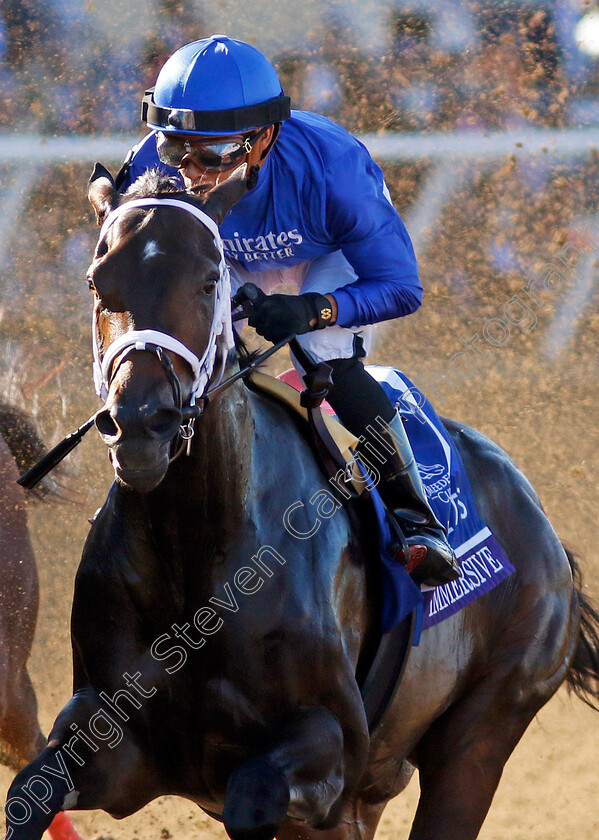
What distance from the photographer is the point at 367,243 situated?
2.84 meters

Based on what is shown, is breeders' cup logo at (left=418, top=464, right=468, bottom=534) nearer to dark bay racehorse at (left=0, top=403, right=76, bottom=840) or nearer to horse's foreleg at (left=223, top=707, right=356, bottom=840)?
horse's foreleg at (left=223, top=707, right=356, bottom=840)

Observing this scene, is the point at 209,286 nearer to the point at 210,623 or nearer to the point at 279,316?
the point at 279,316

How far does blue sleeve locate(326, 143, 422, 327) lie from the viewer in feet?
9.18

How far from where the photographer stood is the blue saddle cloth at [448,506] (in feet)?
10.6

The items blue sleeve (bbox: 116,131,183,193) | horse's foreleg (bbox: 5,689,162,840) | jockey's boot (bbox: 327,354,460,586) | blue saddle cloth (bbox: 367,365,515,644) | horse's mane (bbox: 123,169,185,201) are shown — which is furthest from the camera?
blue saddle cloth (bbox: 367,365,515,644)

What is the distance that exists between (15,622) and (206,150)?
2.45 meters

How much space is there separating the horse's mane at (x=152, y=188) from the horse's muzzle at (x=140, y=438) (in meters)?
0.53

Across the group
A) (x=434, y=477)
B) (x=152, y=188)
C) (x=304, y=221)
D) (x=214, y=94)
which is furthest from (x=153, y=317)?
(x=434, y=477)

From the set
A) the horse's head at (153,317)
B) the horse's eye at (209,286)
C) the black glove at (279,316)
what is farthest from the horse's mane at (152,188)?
the black glove at (279,316)

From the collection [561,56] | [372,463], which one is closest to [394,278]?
[372,463]

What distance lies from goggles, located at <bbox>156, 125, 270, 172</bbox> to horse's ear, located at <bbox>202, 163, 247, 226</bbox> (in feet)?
0.49

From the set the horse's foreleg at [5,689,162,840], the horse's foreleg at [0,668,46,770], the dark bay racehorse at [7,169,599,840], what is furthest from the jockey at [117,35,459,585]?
the horse's foreleg at [0,668,46,770]

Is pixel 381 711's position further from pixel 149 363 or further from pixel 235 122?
pixel 235 122

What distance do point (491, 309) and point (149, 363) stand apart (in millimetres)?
6405
